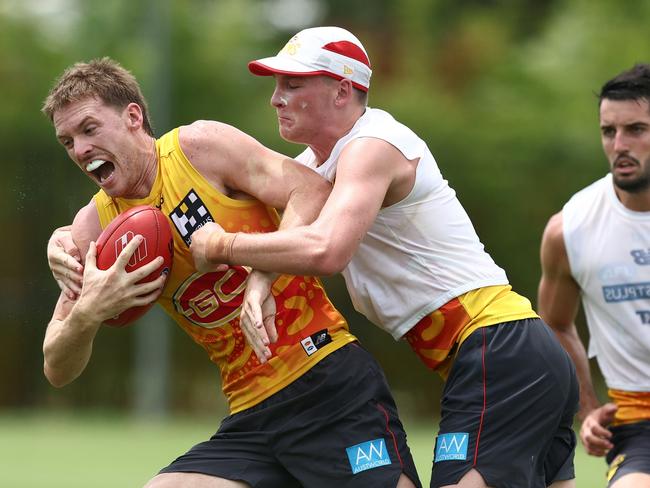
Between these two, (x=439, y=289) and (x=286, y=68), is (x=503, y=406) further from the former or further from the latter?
(x=286, y=68)

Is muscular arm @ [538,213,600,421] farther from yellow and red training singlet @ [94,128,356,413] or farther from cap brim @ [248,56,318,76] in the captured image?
cap brim @ [248,56,318,76]

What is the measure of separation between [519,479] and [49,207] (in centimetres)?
1178

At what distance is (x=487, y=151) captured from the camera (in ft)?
53.3

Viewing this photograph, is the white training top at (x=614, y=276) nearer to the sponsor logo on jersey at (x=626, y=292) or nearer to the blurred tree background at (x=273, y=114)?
the sponsor logo on jersey at (x=626, y=292)

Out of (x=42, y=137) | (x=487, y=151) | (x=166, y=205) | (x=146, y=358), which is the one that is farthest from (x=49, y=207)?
(x=166, y=205)

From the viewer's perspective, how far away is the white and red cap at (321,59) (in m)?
4.82

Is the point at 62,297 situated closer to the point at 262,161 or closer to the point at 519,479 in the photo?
the point at 262,161

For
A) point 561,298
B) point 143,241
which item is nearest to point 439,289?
point 143,241

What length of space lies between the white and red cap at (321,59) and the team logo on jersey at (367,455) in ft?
4.54

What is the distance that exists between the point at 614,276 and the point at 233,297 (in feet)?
6.60

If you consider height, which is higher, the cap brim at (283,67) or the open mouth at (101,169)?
the cap brim at (283,67)

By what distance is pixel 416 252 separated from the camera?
485 cm

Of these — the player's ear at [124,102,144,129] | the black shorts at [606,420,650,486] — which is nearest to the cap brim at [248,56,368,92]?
the player's ear at [124,102,144,129]

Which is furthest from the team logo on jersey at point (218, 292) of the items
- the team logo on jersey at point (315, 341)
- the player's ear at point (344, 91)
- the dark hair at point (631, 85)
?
the dark hair at point (631, 85)
